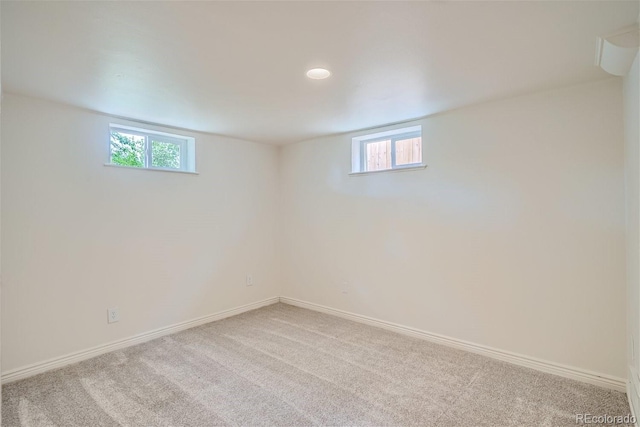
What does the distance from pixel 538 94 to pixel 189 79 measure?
98.6 inches

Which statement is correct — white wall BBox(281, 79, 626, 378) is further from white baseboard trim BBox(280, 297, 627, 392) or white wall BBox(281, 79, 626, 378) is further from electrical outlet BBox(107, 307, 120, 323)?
electrical outlet BBox(107, 307, 120, 323)

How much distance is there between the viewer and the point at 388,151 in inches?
139

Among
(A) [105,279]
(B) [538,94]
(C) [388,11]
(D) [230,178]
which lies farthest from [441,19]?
(A) [105,279]

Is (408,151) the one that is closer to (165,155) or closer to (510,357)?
(510,357)

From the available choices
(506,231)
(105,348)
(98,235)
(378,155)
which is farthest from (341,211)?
(105,348)

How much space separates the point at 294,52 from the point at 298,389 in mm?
2136

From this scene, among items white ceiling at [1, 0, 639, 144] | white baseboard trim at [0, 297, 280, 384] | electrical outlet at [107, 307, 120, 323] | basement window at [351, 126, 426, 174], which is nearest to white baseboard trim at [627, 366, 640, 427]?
white ceiling at [1, 0, 639, 144]

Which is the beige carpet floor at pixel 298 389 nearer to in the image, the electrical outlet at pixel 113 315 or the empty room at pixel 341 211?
the empty room at pixel 341 211

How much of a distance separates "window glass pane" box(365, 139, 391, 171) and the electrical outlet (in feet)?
9.23

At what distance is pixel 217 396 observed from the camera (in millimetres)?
2172

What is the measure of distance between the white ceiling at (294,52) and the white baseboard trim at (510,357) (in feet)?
6.63

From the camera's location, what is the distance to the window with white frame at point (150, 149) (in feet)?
10.0

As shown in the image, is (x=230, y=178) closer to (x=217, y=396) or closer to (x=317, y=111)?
(x=317, y=111)

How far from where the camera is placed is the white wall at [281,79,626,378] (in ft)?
7.34
